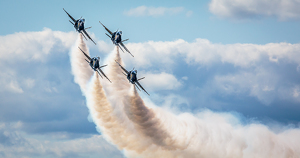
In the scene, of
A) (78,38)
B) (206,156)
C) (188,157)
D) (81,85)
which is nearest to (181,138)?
(188,157)

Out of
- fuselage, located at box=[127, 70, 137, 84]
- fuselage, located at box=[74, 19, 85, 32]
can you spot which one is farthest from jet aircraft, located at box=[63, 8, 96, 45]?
fuselage, located at box=[127, 70, 137, 84]

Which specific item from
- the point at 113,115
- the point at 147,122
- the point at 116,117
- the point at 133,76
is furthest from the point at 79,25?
the point at 147,122

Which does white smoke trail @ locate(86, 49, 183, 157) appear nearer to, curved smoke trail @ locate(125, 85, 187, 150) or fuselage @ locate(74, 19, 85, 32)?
curved smoke trail @ locate(125, 85, 187, 150)

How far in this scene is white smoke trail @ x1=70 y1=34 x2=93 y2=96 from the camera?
359 feet

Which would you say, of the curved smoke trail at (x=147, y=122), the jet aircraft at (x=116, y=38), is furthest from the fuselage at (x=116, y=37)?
the curved smoke trail at (x=147, y=122)

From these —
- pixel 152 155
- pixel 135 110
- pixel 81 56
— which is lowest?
pixel 152 155

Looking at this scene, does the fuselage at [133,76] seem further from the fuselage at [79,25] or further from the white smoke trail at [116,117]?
the fuselage at [79,25]

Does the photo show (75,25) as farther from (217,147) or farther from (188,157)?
(217,147)

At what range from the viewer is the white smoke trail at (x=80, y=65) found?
10956 centimetres

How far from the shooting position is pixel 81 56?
114125 mm

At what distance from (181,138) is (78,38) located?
1904 inches

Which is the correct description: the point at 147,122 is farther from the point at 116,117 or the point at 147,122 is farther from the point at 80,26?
the point at 80,26

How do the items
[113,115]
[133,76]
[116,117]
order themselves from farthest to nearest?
[116,117], [113,115], [133,76]

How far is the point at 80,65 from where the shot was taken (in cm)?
11300
